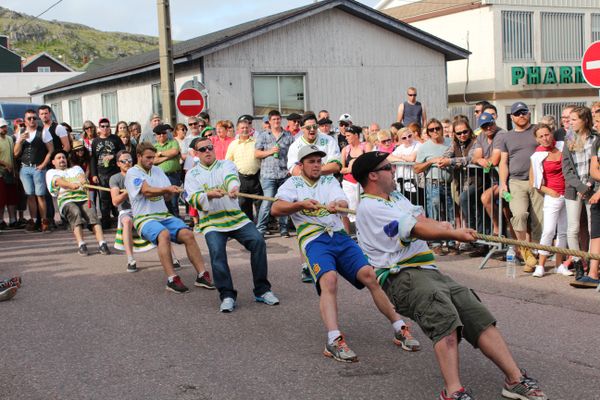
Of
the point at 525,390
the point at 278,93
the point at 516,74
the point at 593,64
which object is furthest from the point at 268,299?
the point at 516,74

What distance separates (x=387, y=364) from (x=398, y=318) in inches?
22.5

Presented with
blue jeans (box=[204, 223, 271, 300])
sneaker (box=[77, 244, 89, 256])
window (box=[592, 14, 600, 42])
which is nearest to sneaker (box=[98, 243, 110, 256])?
sneaker (box=[77, 244, 89, 256])

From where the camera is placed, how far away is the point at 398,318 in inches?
244

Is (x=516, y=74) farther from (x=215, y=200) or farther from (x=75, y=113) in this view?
(x=215, y=200)

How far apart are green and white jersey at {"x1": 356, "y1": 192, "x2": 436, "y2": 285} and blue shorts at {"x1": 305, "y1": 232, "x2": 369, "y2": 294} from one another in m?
0.84

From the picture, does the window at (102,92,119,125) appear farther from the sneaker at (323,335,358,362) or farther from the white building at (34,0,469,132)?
the sneaker at (323,335,358,362)

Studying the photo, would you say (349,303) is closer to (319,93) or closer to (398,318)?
(398,318)

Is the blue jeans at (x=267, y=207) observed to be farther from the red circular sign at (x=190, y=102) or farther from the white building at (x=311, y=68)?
the white building at (x=311, y=68)

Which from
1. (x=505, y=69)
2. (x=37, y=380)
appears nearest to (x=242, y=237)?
(x=37, y=380)

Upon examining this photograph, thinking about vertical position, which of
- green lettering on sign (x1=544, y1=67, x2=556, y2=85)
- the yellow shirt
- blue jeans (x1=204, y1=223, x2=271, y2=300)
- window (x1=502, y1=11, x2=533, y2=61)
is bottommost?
blue jeans (x1=204, y1=223, x2=271, y2=300)

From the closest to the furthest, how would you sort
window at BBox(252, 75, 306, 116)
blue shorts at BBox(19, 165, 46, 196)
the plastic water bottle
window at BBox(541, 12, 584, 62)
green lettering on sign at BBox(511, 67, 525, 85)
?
the plastic water bottle → blue shorts at BBox(19, 165, 46, 196) → window at BBox(252, 75, 306, 116) → green lettering on sign at BBox(511, 67, 525, 85) → window at BBox(541, 12, 584, 62)

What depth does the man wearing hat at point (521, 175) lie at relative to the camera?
9250mm

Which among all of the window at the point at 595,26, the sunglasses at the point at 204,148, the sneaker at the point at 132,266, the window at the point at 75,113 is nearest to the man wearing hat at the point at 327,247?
the sunglasses at the point at 204,148

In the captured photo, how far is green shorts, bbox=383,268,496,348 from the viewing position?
15.7ft
